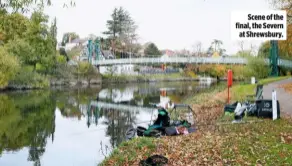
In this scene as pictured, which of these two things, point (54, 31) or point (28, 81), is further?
point (54, 31)

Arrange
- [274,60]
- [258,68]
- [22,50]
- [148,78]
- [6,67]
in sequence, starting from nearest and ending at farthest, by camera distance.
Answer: [258,68]
[274,60]
[6,67]
[22,50]
[148,78]

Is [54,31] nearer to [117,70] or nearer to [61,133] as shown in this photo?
[117,70]

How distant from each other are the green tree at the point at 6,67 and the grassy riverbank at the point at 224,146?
34956mm

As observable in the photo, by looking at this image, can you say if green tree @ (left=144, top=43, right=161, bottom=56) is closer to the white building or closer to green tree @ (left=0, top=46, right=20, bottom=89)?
the white building

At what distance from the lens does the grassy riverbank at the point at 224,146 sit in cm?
840

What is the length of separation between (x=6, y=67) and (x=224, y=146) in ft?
130

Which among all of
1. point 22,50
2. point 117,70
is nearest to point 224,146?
point 22,50

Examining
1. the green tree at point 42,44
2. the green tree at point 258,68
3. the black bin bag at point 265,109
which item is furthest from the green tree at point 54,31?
the black bin bag at point 265,109

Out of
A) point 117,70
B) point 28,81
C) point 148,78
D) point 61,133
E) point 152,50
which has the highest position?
point 152,50

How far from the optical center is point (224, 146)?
9539 millimetres

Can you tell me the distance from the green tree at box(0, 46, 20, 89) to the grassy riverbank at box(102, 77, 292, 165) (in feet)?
115

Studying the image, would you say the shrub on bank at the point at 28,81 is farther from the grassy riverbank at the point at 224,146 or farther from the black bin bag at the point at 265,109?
the grassy riverbank at the point at 224,146

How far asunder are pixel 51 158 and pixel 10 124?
322 inches

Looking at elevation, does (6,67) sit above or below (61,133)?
above
